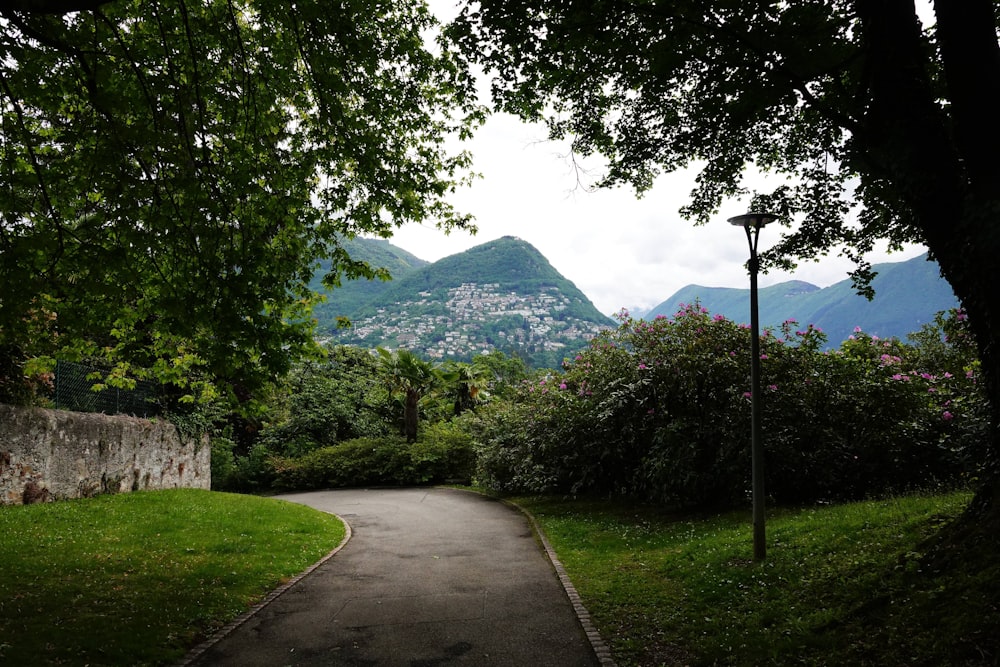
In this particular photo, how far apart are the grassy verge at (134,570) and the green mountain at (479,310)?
84.2 metres

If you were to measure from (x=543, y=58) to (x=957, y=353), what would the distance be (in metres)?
9.58

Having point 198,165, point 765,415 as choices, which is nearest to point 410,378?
point 765,415

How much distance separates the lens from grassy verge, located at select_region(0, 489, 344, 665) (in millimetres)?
6227

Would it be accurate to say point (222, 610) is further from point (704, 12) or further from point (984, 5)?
point (984, 5)

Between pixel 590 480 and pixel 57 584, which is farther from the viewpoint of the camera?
pixel 590 480

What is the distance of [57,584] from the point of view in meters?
7.88

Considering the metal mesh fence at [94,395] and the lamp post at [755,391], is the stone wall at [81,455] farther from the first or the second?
the lamp post at [755,391]

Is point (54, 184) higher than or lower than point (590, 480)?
higher

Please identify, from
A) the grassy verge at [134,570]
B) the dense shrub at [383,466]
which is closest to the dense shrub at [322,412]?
the dense shrub at [383,466]

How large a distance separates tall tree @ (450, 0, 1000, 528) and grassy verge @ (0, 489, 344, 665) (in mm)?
8039

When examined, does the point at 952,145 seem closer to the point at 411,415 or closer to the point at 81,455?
the point at 81,455

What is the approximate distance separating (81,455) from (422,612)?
424 inches

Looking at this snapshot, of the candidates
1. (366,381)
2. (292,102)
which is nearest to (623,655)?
(292,102)

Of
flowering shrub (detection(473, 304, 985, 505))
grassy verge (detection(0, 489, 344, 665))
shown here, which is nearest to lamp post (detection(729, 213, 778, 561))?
flowering shrub (detection(473, 304, 985, 505))
